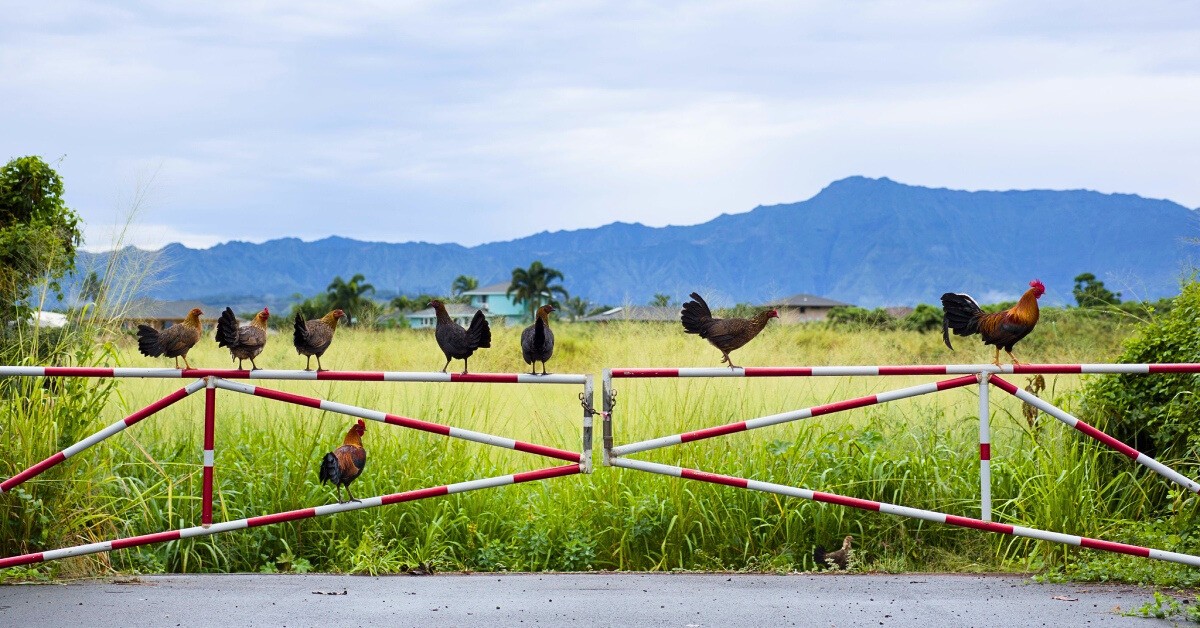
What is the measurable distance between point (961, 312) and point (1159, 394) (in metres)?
1.79

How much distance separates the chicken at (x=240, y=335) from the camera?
6207 millimetres

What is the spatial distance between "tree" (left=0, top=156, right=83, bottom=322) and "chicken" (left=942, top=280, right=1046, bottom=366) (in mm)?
5836

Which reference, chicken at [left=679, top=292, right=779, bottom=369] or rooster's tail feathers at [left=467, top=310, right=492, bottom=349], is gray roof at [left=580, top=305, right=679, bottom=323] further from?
rooster's tail feathers at [left=467, top=310, right=492, bottom=349]

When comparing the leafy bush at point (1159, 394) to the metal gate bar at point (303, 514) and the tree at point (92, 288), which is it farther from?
the tree at point (92, 288)

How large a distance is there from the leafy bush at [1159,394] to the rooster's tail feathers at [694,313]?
9.12 feet

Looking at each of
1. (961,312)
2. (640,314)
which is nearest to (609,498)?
(961,312)

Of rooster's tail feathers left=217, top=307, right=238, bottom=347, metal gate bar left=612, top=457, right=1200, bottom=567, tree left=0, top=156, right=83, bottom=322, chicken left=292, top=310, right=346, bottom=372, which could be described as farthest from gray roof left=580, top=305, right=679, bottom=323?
metal gate bar left=612, top=457, right=1200, bottom=567

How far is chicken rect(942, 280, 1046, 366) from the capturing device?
19.7 feet

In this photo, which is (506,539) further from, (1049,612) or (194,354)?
(194,354)

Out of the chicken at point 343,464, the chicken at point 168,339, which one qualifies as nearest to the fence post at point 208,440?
the chicken at point 343,464

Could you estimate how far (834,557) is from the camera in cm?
684

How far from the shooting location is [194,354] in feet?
43.6

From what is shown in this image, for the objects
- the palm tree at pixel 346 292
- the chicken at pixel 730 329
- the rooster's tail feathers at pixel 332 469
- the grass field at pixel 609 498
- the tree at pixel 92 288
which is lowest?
the grass field at pixel 609 498

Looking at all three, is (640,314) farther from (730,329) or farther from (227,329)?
(227,329)
